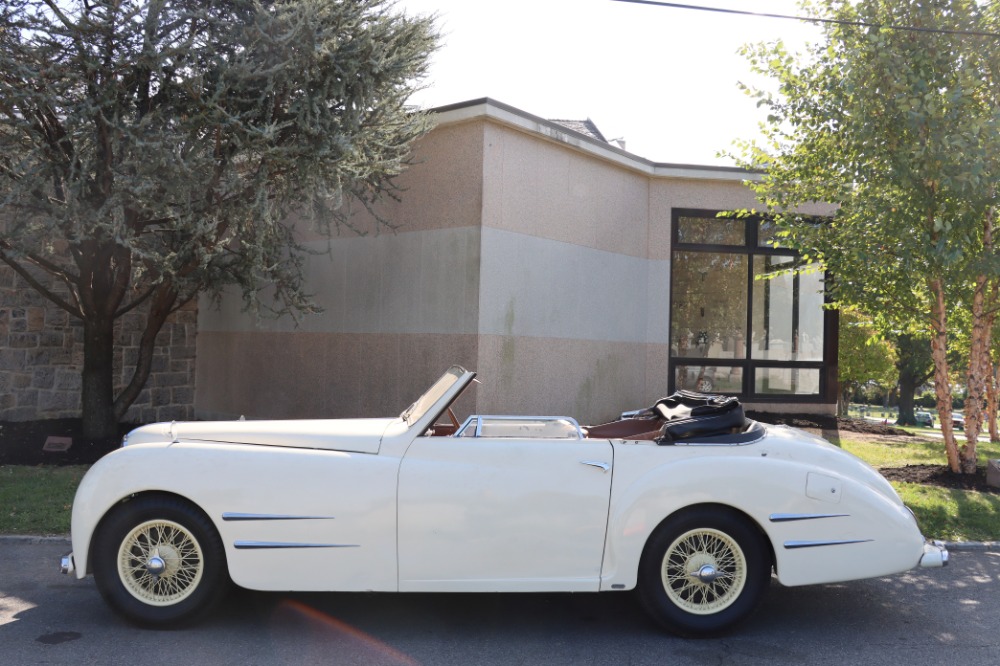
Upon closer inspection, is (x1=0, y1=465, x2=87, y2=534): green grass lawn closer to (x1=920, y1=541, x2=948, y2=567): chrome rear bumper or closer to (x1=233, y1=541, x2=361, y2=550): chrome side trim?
(x1=233, y1=541, x2=361, y2=550): chrome side trim

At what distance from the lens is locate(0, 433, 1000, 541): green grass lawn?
22.7 ft

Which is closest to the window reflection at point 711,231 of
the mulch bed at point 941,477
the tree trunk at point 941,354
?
the tree trunk at point 941,354

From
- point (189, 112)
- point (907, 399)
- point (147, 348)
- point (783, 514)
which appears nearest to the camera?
point (783, 514)

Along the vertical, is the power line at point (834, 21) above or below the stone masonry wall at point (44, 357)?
above

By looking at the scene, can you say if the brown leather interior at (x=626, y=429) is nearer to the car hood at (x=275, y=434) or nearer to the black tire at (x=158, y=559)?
the car hood at (x=275, y=434)

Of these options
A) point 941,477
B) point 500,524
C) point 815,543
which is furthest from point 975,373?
point 500,524

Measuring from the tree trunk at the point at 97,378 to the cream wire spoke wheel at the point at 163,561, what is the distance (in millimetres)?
7230

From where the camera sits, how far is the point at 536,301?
11.5 m

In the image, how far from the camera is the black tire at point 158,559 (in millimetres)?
4387

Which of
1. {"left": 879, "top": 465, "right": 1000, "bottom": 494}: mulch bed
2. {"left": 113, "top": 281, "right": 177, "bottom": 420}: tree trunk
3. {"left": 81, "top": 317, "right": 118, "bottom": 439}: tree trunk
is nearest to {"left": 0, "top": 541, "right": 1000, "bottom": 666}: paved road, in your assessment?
{"left": 879, "top": 465, "right": 1000, "bottom": 494}: mulch bed

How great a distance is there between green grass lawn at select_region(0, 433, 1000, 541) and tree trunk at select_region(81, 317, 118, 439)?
1.43 meters

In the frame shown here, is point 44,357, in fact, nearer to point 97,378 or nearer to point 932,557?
point 97,378

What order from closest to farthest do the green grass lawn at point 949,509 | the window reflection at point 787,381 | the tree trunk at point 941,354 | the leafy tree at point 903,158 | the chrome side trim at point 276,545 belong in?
the chrome side trim at point 276,545 → the green grass lawn at point 949,509 → the leafy tree at point 903,158 → the tree trunk at point 941,354 → the window reflection at point 787,381

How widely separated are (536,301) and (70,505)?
6.30 metres
